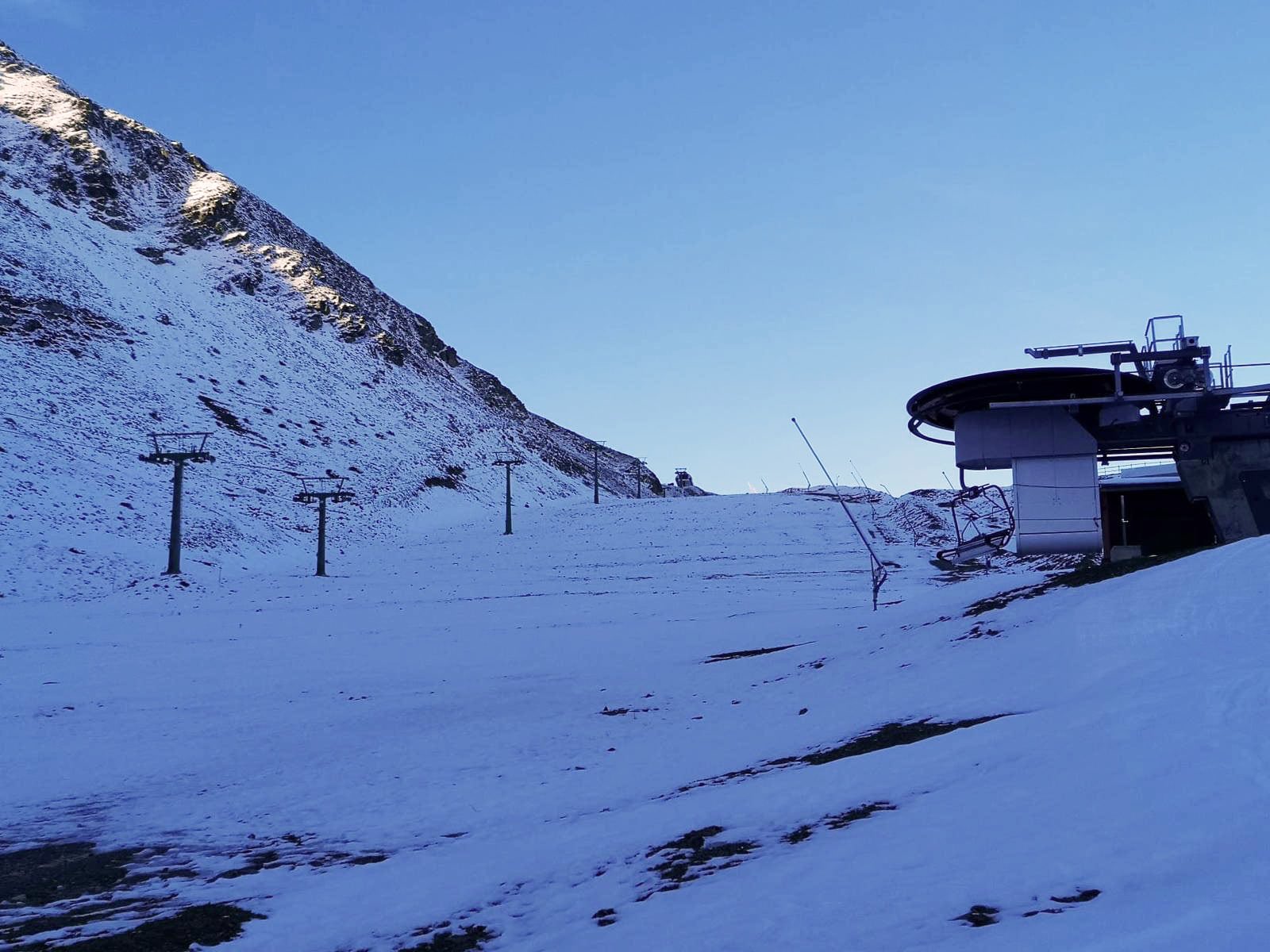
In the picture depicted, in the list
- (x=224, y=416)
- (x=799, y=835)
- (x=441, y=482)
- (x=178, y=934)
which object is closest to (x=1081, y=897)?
(x=799, y=835)

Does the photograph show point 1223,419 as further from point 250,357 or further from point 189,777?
point 250,357

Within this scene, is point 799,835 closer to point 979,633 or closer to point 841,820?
Result: point 841,820

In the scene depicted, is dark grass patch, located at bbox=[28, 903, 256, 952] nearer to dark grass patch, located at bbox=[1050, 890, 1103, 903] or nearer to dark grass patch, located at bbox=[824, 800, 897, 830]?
dark grass patch, located at bbox=[824, 800, 897, 830]

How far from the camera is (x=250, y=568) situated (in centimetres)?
4622

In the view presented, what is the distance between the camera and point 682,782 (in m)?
11.5

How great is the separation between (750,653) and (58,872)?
15904 millimetres

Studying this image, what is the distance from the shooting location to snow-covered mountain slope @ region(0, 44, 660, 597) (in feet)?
154

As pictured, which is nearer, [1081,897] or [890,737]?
[1081,897]

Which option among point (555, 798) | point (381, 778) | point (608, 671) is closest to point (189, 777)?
point (381, 778)

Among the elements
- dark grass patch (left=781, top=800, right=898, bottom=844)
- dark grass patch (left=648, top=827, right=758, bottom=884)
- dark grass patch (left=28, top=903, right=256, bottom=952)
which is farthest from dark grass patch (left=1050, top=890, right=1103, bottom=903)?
dark grass patch (left=28, top=903, right=256, bottom=952)

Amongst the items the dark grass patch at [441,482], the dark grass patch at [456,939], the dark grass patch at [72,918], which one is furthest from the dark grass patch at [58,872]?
the dark grass patch at [441,482]

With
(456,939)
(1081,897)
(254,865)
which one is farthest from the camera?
(254,865)

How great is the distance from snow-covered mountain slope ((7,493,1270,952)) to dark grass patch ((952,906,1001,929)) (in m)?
0.03

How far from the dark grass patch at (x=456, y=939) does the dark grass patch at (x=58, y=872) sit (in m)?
4.07
